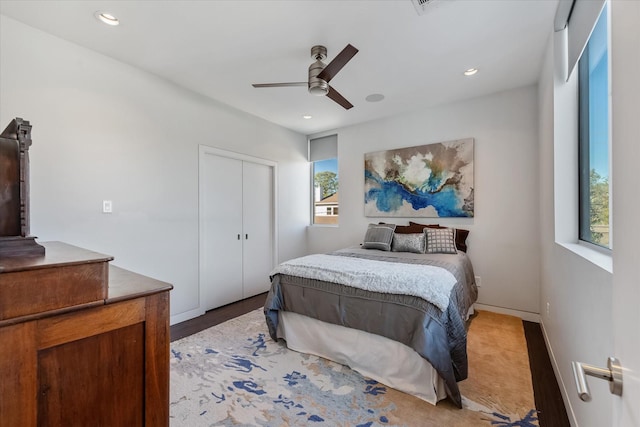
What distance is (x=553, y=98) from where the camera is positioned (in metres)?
2.07

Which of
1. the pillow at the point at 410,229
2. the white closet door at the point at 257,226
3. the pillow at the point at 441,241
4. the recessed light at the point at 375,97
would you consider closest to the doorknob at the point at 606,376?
the pillow at the point at 441,241

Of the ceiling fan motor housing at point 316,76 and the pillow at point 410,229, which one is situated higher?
the ceiling fan motor housing at point 316,76

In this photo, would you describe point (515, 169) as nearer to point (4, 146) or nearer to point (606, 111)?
point (606, 111)

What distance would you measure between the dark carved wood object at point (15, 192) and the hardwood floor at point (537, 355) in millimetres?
2178

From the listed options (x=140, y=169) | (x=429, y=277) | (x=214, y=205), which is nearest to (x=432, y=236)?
(x=429, y=277)

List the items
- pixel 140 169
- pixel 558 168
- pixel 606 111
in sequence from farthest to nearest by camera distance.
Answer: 1. pixel 140 169
2. pixel 558 168
3. pixel 606 111

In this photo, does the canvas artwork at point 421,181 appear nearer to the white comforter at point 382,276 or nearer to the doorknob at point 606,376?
the white comforter at point 382,276

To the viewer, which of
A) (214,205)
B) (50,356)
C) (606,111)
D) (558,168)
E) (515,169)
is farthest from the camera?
(214,205)

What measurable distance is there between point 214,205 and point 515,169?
373 centimetres

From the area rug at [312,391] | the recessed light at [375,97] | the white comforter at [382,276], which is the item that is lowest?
the area rug at [312,391]

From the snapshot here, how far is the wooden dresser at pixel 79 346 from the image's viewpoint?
734mm

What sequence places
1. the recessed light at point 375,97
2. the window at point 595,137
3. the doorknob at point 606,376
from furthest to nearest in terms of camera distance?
the recessed light at point 375,97 < the window at point 595,137 < the doorknob at point 606,376

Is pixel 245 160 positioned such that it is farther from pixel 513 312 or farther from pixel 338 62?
pixel 513 312

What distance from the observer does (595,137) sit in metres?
1.60
